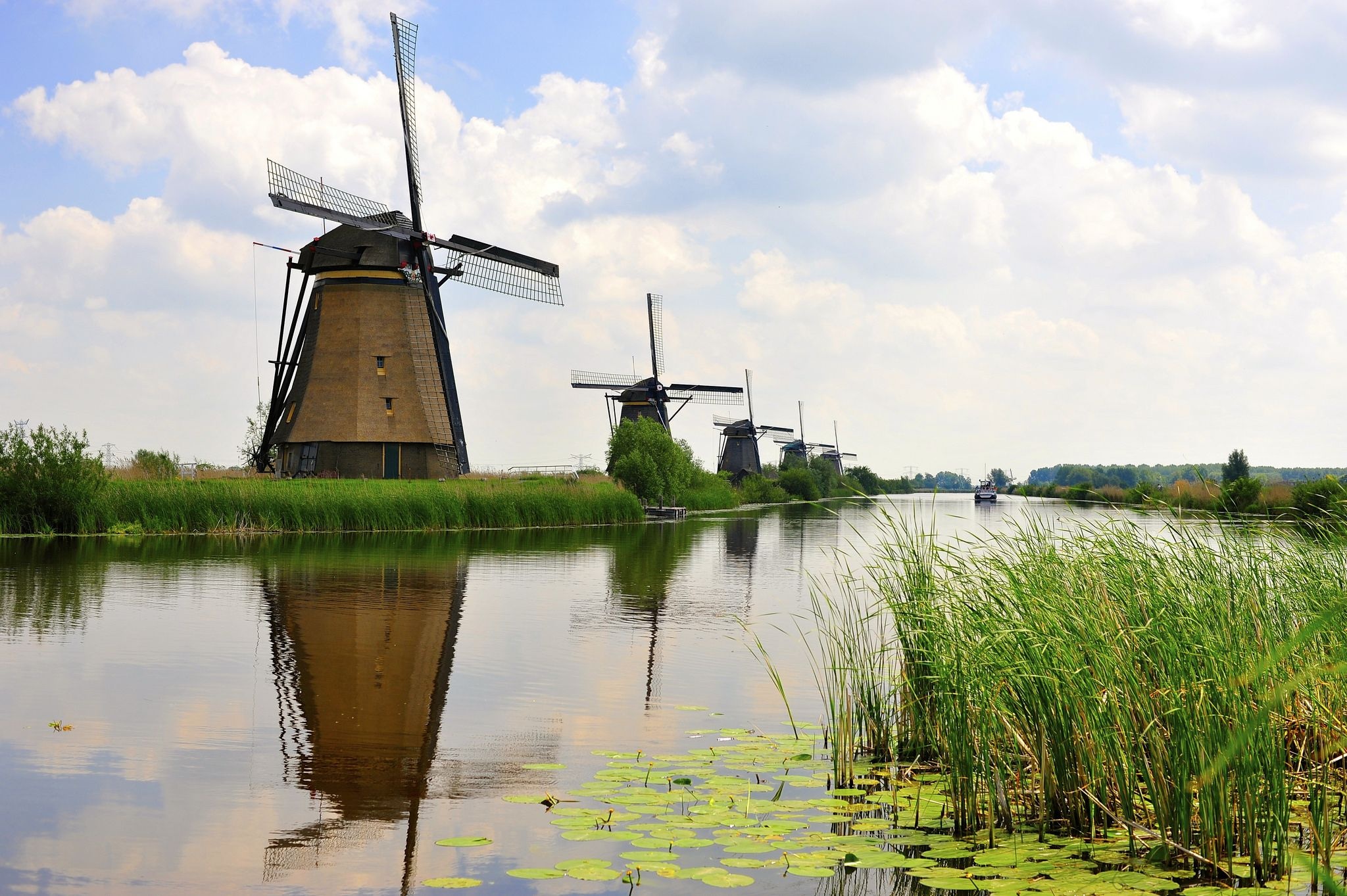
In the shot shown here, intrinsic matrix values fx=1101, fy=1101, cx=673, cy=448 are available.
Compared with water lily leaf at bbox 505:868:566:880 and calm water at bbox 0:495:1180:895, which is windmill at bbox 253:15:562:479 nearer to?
calm water at bbox 0:495:1180:895

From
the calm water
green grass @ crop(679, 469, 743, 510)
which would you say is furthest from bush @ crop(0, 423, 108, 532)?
green grass @ crop(679, 469, 743, 510)

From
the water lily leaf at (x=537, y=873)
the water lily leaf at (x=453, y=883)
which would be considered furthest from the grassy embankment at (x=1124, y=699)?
the water lily leaf at (x=453, y=883)

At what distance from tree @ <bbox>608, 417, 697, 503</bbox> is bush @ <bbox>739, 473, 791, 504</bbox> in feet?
72.1

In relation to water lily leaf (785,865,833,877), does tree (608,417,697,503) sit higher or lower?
higher

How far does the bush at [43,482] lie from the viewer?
904 inches

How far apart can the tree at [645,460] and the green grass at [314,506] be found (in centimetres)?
826

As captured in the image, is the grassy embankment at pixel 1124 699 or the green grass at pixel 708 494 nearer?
the grassy embankment at pixel 1124 699

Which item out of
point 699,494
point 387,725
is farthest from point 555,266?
point 387,725

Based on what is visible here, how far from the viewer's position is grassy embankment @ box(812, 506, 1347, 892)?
426cm

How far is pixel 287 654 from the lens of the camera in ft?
33.1

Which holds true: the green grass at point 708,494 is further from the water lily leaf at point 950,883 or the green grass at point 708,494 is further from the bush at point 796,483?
the water lily leaf at point 950,883

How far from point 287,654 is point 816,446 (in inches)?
3333

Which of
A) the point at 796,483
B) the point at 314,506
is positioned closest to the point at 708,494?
the point at 796,483

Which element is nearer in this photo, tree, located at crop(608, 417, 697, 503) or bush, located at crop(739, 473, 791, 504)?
tree, located at crop(608, 417, 697, 503)
